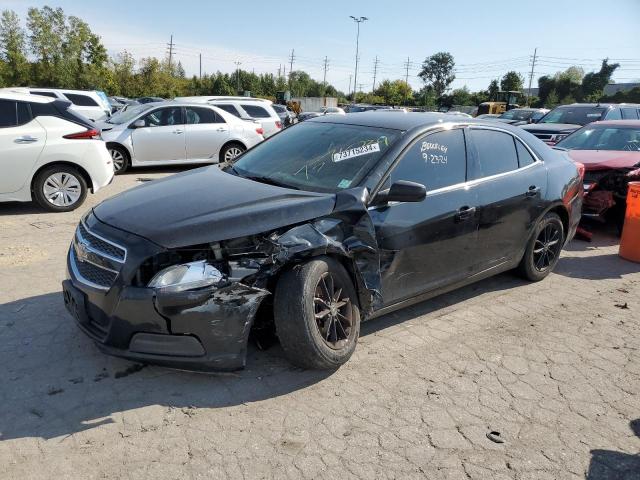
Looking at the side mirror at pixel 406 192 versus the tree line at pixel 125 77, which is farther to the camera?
the tree line at pixel 125 77

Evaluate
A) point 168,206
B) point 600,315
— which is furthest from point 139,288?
point 600,315

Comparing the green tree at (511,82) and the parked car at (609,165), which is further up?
the green tree at (511,82)

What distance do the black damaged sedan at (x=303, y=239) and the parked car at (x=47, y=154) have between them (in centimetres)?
414

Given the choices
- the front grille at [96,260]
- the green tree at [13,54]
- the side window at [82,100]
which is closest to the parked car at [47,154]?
the front grille at [96,260]

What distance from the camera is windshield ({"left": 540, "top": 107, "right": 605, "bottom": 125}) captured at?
1355 centimetres

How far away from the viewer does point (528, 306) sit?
484cm

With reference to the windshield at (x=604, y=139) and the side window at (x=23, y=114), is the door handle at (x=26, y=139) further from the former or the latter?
the windshield at (x=604, y=139)

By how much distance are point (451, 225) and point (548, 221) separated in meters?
1.70

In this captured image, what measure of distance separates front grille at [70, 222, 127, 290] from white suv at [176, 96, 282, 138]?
10.6 metres

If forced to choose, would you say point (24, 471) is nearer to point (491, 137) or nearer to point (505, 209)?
point (505, 209)

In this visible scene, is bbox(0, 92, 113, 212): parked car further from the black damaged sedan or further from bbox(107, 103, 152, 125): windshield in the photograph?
the black damaged sedan

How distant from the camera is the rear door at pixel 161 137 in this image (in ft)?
37.6

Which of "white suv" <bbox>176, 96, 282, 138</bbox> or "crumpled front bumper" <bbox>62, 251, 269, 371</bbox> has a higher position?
"white suv" <bbox>176, 96, 282, 138</bbox>

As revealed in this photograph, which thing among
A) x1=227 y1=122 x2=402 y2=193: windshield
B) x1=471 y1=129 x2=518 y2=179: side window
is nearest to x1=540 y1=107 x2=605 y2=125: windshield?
x1=471 y1=129 x2=518 y2=179: side window
